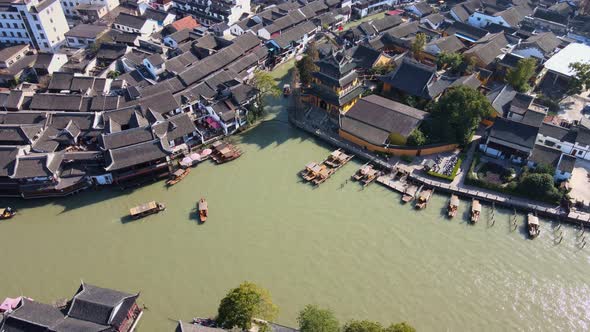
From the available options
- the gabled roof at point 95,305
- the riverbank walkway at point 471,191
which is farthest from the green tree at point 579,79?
the gabled roof at point 95,305

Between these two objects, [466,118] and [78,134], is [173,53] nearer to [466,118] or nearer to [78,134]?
[78,134]

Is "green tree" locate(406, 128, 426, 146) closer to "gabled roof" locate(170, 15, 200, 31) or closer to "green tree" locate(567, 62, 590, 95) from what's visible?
"green tree" locate(567, 62, 590, 95)

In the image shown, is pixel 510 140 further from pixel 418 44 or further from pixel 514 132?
pixel 418 44

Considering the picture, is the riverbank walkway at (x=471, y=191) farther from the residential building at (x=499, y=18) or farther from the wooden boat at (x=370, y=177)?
the residential building at (x=499, y=18)

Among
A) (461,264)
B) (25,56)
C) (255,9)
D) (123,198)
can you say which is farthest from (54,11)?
(461,264)

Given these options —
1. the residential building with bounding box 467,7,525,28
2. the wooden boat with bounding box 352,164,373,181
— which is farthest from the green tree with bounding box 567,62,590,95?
the wooden boat with bounding box 352,164,373,181

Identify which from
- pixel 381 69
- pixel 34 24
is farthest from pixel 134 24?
pixel 381 69
